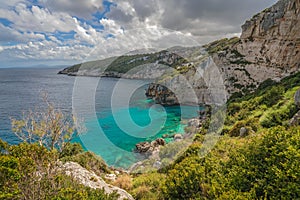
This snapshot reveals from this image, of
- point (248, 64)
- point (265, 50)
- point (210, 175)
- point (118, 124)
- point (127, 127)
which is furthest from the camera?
point (248, 64)

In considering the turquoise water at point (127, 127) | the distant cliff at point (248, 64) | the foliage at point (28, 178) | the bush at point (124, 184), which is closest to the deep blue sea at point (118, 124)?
the turquoise water at point (127, 127)

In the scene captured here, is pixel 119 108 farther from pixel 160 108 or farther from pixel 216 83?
pixel 216 83

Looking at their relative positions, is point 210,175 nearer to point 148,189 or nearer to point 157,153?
point 148,189

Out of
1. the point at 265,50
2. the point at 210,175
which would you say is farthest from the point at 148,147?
the point at 265,50

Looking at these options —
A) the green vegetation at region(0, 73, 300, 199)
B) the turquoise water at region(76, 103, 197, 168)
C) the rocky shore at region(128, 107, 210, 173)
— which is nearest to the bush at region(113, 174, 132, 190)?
the green vegetation at region(0, 73, 300, 199)

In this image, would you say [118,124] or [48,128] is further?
[118,124]

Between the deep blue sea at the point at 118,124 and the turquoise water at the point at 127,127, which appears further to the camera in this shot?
the deep blue sea at the point at 118,124

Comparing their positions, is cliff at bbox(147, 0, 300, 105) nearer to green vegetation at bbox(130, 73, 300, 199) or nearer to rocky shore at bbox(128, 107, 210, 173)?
rocky shore at bbox(128, 107, 210, 173)

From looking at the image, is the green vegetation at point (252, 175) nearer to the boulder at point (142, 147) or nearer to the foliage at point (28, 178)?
the foliage at point (28, 178)

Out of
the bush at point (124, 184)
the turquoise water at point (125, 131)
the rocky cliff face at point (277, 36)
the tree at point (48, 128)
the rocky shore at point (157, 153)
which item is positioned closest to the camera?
the tree at point (48, 128)

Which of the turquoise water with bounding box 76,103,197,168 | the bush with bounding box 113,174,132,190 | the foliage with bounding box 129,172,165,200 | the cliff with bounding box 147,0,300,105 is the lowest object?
the turquoise water with bounding box 76,103,197,168

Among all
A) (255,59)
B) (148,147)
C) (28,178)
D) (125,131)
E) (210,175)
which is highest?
(255,59)

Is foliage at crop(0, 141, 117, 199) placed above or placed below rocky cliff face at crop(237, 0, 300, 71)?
below

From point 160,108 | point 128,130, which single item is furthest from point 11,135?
point 160,108
